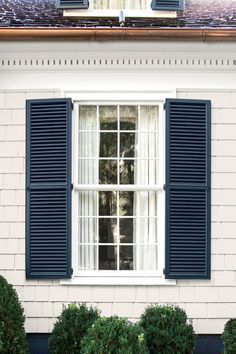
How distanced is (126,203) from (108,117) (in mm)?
1054

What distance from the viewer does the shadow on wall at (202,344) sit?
8.23 m

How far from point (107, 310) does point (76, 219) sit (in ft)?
3.70

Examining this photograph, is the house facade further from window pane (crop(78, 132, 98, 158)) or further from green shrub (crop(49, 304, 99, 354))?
green shrub (crop(49, 304, 99, 354))

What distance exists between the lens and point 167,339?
7.52 meters

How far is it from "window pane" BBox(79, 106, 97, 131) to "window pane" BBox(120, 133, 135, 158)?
14.3 inches

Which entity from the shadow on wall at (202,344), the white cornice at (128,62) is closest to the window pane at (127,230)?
the shadow on wall at (202,344)

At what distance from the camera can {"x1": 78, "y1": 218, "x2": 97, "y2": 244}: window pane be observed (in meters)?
8.41

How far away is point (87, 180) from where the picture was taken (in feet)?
27.5

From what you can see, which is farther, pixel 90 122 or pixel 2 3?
pixel 2 3

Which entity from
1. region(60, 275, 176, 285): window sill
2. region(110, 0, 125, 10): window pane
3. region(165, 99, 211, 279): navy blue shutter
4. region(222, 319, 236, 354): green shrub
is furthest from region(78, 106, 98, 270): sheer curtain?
region(222, 319, 236, 354): green shrub

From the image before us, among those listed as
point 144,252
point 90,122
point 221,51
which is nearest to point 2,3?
point 90,122

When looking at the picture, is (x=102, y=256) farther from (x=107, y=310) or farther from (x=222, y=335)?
(x=222, y=335)

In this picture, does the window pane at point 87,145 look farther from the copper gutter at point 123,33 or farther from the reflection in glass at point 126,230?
the copper gutter at point 123,33

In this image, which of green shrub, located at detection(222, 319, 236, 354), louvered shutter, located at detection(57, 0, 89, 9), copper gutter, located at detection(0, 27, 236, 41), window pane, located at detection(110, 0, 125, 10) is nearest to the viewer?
green shrub, located at detection(222, 319, 236, 354)
